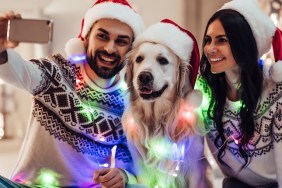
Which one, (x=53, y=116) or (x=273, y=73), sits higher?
(x=273, y=73)

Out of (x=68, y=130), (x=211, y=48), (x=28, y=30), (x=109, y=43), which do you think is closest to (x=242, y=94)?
(x=211, y=48)

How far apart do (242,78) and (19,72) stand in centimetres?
58

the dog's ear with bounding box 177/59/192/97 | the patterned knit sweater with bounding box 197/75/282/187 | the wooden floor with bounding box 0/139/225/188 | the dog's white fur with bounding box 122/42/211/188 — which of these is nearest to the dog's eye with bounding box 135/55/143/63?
the dog's white fur with bounding box 122/42/211/188

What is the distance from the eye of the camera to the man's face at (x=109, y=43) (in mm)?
1102

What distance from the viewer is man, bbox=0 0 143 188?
3.67 ft

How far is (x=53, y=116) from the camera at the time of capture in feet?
3.76

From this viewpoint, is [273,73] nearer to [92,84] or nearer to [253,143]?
[253,143]

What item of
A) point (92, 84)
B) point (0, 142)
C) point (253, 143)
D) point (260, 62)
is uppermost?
point (260, 62)

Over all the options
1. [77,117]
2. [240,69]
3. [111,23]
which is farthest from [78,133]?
[240,69]

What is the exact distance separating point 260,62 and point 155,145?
1.16 feet

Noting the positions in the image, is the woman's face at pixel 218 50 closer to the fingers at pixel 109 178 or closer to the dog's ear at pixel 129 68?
the dog's ear at pixel 129 68

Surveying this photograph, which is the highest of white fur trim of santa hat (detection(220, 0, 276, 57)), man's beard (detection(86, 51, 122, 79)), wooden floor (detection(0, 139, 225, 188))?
white fur trim of santa hat (detection(220, 0, 276, 57))

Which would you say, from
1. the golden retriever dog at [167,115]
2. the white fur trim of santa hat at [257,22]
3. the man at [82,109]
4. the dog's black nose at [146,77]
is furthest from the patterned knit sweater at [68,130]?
the white fur trim of santa hat at [257,22]

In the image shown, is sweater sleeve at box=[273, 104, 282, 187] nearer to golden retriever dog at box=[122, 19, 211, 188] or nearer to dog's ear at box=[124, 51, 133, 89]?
golden retriever dog at box=[122, 19, 211, 188]
